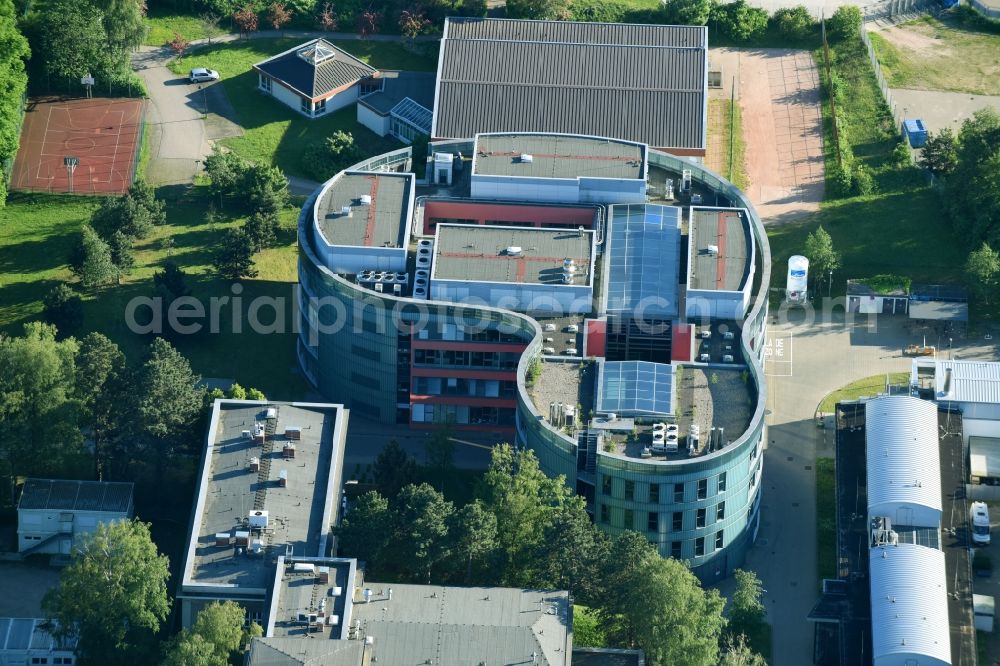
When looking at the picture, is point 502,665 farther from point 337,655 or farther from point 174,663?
point 174,663

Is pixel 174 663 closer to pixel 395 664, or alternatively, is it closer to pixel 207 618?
pixel 207 618

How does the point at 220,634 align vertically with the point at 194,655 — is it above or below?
above

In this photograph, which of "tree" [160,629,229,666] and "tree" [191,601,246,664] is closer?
"tree" [160,629,229,666]

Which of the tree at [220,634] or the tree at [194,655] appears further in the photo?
the tree at [220,634]

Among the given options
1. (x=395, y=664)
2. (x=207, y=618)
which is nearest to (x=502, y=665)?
(x=395, y=664)

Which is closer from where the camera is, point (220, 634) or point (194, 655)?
point (194, 655)

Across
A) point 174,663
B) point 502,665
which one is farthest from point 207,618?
point 502,665
